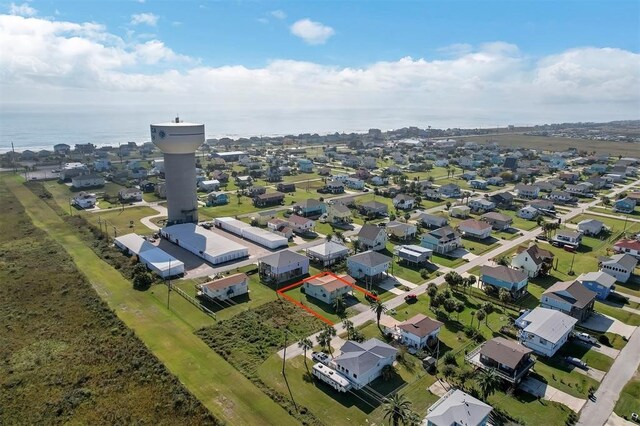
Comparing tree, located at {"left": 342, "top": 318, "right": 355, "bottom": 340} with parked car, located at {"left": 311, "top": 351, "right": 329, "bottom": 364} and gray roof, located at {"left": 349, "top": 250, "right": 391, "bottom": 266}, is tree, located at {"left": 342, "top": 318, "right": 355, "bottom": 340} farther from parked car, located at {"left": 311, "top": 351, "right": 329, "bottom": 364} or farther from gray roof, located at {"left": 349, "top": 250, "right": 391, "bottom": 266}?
gray roof, located at {"left": 349, "top": 250, "right": 391, "bottom": 266}

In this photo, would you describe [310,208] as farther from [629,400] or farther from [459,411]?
[629,400]

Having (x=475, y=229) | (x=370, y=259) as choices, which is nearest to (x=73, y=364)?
(x=370, y=259)

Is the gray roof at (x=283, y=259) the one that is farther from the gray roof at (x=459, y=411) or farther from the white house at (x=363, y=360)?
the gray roof at (x=459, y=411)

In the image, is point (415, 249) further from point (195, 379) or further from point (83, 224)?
point (83, 224)

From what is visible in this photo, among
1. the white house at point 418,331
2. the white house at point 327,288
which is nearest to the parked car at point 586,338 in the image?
the white house at point 418,331

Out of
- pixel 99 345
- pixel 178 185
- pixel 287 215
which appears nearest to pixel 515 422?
pixel 99 345
